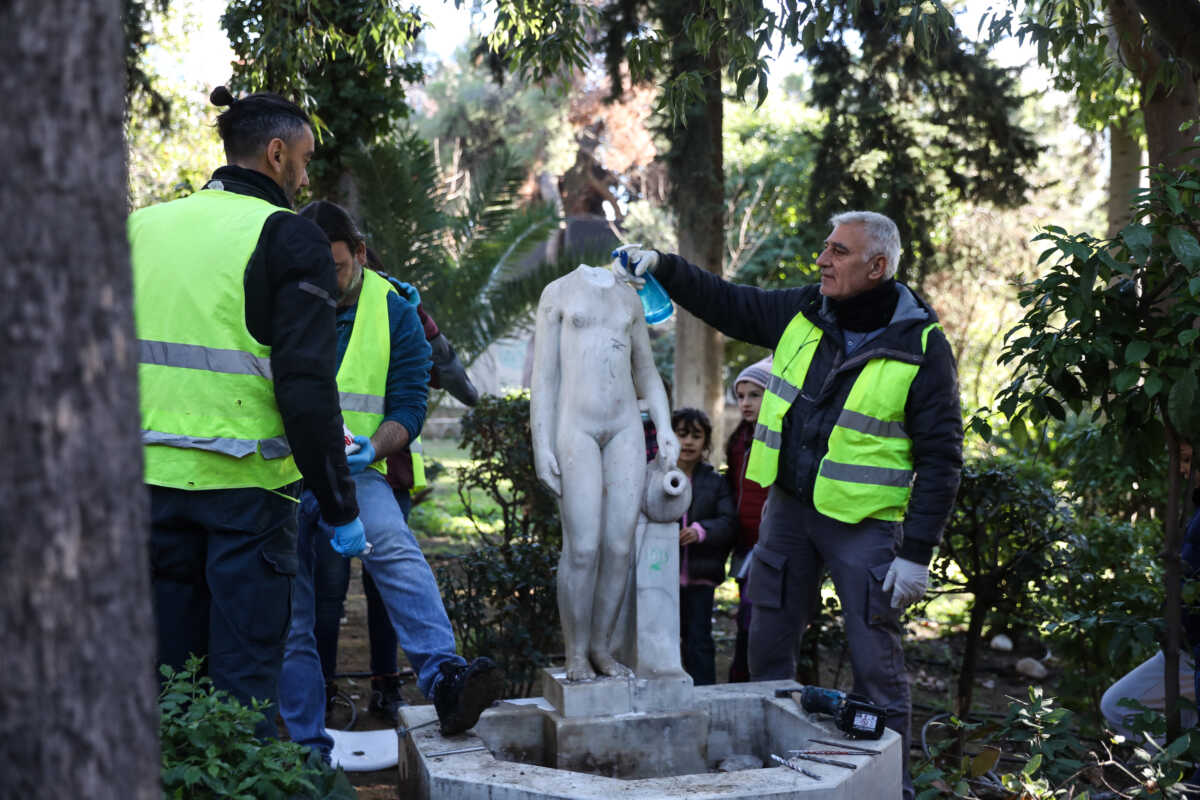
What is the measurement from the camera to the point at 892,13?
4543 millimetres

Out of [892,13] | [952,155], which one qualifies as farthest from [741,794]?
[952,155]

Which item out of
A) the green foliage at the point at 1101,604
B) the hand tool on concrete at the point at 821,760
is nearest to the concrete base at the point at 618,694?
the hand tool on concrete at the point at 821,760

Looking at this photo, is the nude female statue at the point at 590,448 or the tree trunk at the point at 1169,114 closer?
the nude female statue at the point at 590,448

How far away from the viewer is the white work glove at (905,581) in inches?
160

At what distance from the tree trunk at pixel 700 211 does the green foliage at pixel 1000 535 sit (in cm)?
449

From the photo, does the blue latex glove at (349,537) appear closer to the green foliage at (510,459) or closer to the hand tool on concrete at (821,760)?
the hand tool on concrete at (821,760)

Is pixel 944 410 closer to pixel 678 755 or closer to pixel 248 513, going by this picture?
pixel 678 755

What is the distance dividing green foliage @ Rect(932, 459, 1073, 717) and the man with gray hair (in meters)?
1.62

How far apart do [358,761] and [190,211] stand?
2814mm

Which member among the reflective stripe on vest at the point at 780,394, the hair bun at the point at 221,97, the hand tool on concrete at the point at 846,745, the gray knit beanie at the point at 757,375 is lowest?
the hand tool on concrete at the point at 846,745

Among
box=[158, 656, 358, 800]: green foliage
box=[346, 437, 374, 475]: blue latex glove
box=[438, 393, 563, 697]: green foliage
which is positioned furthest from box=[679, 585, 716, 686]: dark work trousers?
box=[158, 656, 358, 800]: green foliage

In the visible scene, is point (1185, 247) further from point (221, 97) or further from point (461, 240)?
point (461, 240)

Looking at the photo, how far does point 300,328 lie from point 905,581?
231cm

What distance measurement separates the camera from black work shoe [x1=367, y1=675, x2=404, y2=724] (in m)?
5.73
